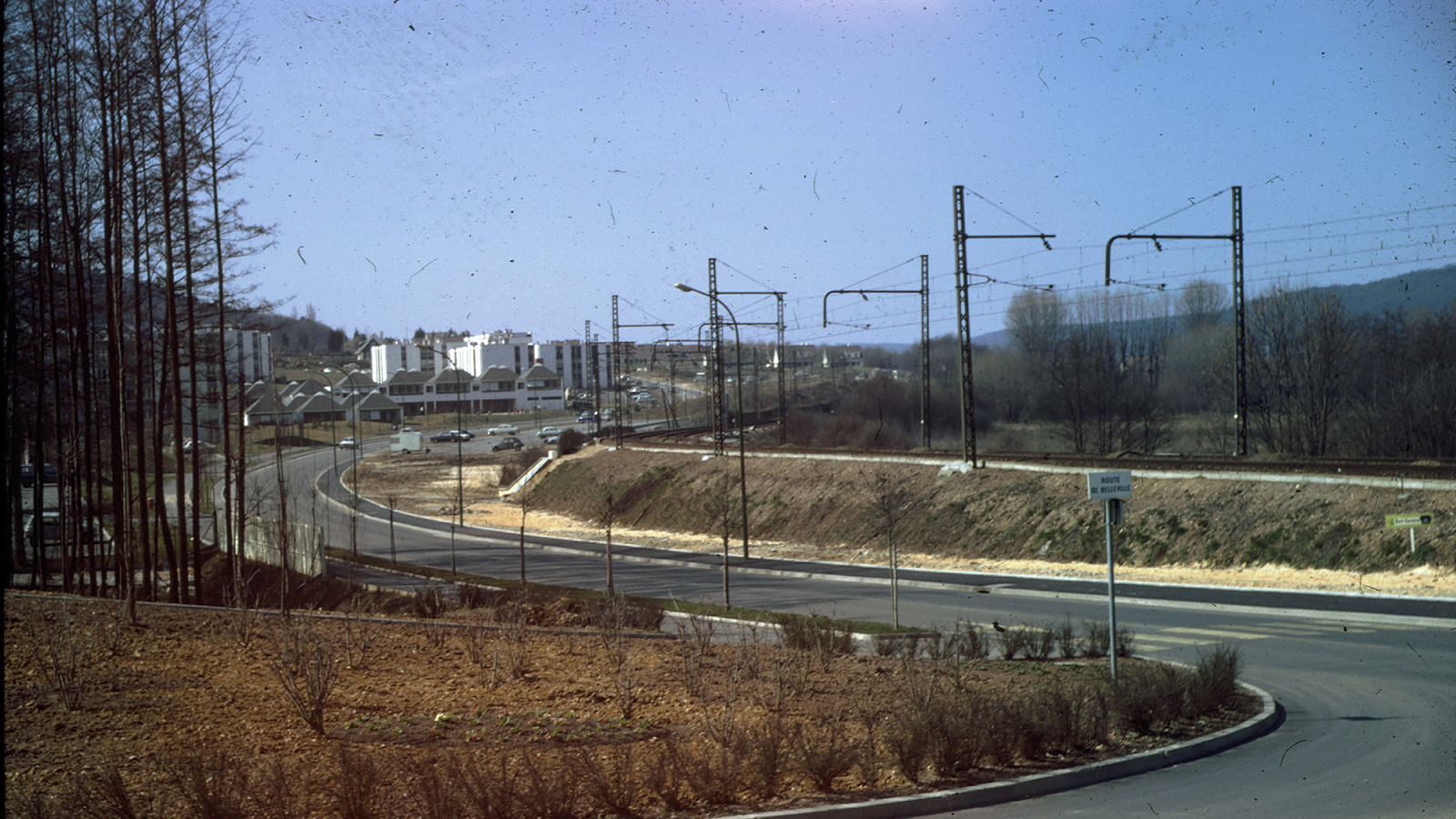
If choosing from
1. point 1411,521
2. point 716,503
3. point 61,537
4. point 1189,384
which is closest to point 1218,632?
point 1411,521

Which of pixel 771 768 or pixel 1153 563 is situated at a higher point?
pixel 771 768

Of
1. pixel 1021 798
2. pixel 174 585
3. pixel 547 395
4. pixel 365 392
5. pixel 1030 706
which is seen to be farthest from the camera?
pixel 547 395

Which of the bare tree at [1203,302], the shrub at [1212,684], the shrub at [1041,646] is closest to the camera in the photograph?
the shrub at [1212,684]

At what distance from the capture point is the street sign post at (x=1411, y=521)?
839 inches

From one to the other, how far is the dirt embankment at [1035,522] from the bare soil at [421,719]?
1176cm

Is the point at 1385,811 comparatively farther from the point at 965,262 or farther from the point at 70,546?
the point at 70,546

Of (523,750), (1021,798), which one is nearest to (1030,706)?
(1021,798)

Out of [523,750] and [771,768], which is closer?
[771,768]

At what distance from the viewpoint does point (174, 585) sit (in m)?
23.2

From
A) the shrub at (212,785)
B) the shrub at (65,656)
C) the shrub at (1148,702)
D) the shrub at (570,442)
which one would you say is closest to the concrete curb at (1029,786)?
the shrub at (1148,702)

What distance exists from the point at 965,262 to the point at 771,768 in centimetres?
2431

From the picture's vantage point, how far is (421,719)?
10188 millimetres

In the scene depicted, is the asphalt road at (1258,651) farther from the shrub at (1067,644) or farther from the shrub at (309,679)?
the shrub at (309,679)

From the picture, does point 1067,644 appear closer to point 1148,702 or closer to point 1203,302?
point 1148,702
